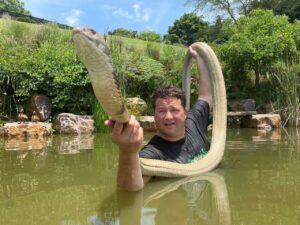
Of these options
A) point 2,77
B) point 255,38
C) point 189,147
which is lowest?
point 189,147

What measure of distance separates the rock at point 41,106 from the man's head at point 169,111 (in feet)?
21.8

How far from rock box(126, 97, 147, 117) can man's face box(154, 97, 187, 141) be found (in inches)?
235

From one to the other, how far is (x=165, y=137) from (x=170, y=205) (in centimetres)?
93

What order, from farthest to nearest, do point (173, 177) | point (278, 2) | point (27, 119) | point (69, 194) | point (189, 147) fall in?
point (278, 2) < point (27, 119) < point (189, 147) < point (173, 177) < point (69, 194)

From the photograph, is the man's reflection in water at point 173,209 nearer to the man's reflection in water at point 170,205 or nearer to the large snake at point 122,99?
the man's reflection in water at point 170,205

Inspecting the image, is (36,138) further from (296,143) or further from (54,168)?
(296,143)

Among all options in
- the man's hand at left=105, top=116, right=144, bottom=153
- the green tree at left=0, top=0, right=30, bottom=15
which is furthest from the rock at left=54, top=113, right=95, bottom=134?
the green tree at left=0, top=0, right=30, bottom=15

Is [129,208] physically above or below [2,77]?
below

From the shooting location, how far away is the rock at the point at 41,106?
9903mm

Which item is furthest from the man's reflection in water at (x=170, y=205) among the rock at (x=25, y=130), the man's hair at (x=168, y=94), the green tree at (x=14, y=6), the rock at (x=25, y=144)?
the green tree at (x=14, y=6)

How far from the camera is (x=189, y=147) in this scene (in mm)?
Answer: 3945

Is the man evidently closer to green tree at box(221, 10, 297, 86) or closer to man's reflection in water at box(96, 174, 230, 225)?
man's reflection in water at box(96, 174, 230, 225)

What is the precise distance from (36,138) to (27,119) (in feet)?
7.01

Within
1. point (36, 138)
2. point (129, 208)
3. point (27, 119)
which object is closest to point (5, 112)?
point (27, 119)
